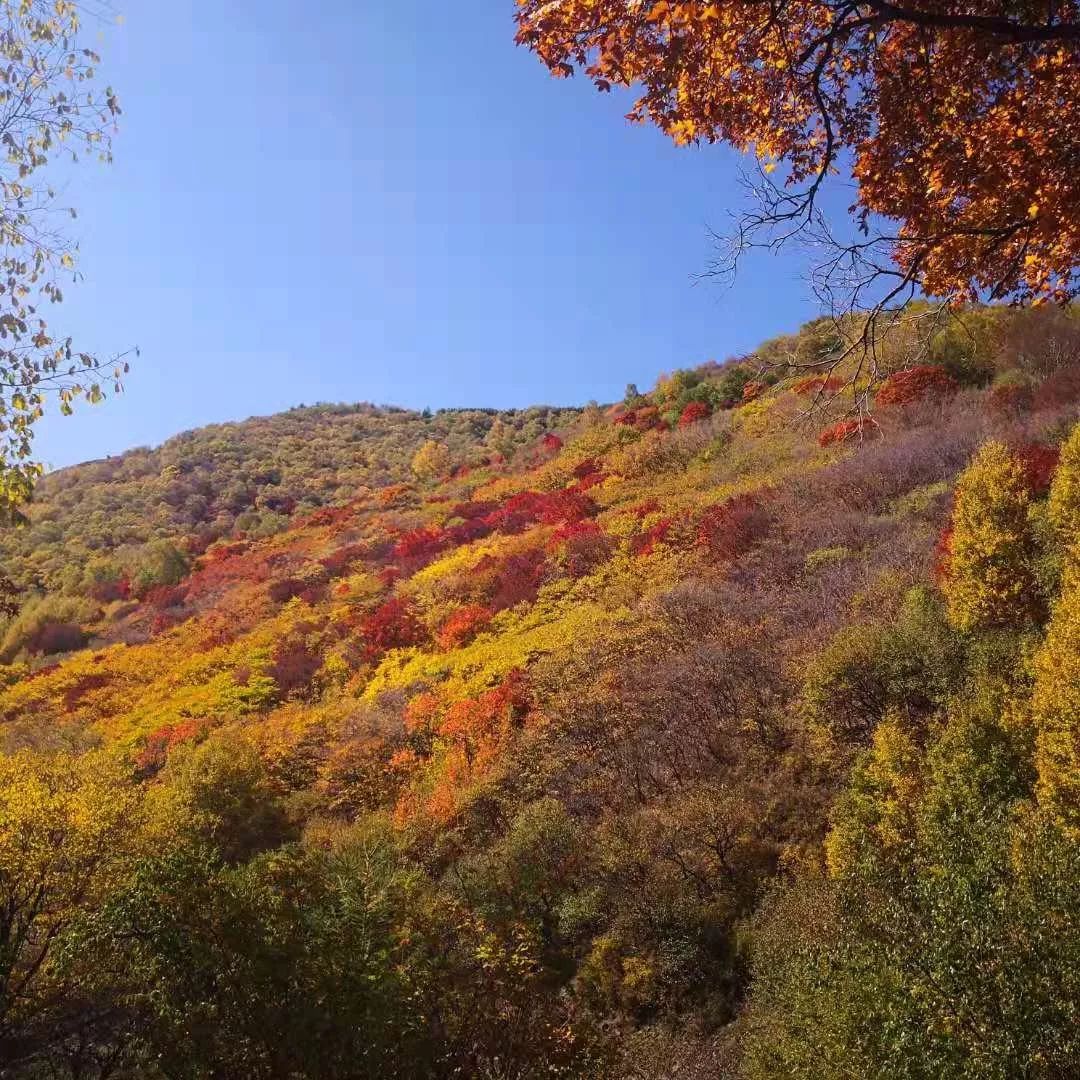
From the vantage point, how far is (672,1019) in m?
12.8

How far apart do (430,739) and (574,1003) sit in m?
8.30

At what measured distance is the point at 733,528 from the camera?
81.6ft

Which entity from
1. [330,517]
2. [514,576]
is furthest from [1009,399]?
[330,517]

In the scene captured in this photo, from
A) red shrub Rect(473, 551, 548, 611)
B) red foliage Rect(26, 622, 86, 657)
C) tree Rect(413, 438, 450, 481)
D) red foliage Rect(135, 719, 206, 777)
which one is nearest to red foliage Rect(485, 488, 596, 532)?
red shrub Rect(473, 551, 548, 611)

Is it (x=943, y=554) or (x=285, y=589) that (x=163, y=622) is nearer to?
(x=285, y=589)

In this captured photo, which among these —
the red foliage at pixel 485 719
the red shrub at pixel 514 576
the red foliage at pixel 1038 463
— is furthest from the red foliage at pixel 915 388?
the red foliage at pixel 485 719

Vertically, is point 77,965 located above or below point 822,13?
below

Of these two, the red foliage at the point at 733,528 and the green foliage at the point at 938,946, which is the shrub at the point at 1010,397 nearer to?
the red foliage at the point at 733,528

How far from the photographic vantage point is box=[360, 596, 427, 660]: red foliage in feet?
86.9

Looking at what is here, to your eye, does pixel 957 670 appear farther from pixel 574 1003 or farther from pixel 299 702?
pixel 299 702

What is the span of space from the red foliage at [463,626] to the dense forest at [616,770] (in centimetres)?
19

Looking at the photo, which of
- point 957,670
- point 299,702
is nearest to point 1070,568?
point 957,670

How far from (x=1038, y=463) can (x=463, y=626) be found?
57.4ft

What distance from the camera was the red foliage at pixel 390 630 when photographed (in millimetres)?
26500
